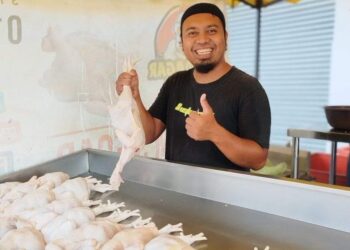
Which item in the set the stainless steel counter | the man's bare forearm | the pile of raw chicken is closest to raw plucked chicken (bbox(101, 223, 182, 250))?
the pile of raw chicken

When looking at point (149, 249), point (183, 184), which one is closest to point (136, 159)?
point (183, 184)

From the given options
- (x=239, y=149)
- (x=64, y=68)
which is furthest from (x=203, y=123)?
(x=64, y=68)

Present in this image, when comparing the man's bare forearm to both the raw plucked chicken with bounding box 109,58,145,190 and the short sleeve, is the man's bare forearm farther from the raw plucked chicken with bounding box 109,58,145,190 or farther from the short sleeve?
the raw plucked chicken with bounding box 109,58,145,190

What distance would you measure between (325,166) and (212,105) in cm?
197

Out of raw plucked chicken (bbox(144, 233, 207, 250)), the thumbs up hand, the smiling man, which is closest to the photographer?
raw plucked chicken (bbox(144, 233, 207, 250))

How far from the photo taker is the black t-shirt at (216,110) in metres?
1.18

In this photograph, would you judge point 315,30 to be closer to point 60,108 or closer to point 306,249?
point 60,108

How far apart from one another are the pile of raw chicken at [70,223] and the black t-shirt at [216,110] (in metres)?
0.35

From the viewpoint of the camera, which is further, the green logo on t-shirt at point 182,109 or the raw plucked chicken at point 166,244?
the green logo on t-shirt at point 182,109

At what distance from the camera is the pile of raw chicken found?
712 millimetres

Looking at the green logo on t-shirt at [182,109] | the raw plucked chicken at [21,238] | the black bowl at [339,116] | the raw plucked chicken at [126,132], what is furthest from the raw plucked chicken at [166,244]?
the black bowl at [339,116]

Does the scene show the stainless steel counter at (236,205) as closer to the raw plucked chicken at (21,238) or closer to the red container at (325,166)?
the raw plucked chicken at (21,238)

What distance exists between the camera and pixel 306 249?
74 cm

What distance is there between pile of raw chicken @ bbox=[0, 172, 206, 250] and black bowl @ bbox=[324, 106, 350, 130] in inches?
47.7
